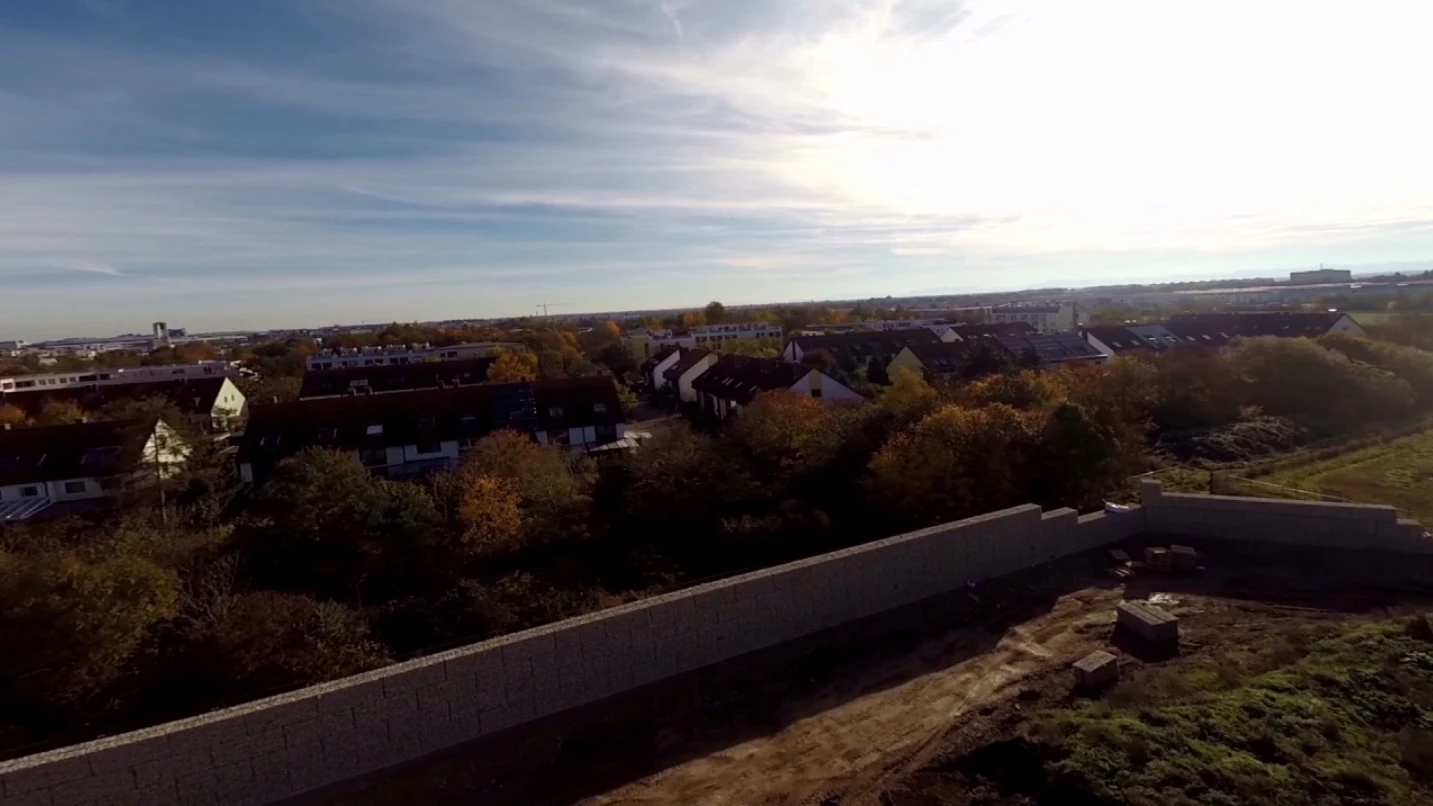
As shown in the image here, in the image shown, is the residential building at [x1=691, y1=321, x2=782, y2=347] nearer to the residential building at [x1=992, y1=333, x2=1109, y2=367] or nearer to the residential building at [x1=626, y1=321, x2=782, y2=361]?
the residential building at [x1=626, y1=321, x2=782, y2=361]

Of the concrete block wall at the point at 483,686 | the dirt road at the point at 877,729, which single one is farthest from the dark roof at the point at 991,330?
the dirt road at the point at 877,729

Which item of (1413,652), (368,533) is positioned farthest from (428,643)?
(1413,652)

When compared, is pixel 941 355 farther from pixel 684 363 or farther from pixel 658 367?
pixel 658 367

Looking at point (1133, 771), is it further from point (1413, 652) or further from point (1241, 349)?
point (1241, 349)

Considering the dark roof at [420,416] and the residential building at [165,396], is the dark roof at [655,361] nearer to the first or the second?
the dark roof at [420,416]

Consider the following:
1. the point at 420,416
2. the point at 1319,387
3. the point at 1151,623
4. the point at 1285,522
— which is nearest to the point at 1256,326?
the point at 1319,387
